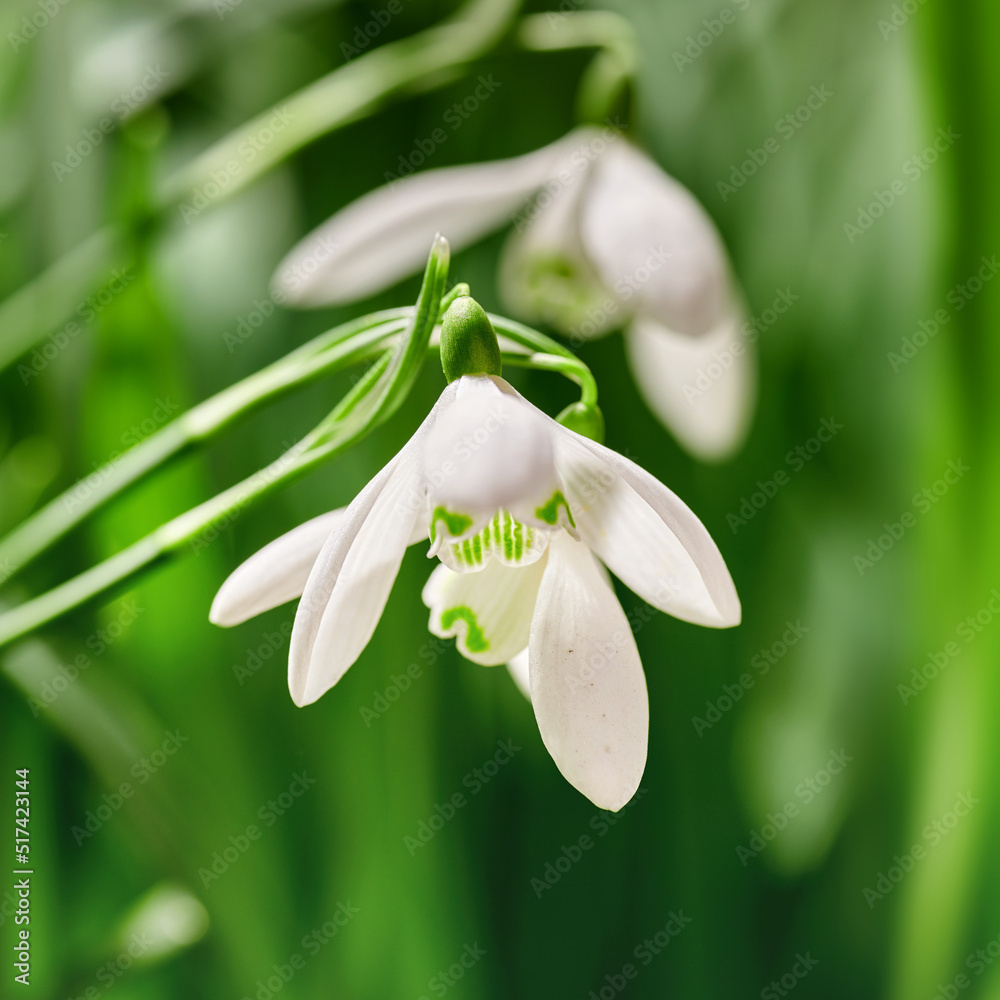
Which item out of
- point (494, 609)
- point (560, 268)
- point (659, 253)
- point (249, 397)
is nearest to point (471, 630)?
point (494, 609)

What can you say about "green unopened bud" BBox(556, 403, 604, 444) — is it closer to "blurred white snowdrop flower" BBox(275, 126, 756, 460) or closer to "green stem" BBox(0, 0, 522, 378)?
"blurred white snowdrop flower" BBox(275, 126, 756, 460)

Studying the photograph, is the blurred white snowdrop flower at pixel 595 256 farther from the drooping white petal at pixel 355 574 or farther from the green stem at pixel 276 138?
the drooping white petal at pixel 355 574

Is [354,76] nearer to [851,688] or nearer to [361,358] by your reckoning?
[361,358]

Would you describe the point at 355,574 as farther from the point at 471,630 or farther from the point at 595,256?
the point at 595,256

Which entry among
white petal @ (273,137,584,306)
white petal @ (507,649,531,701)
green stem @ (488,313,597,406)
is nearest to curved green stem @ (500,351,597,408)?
green stem @ (488,313,597,406)

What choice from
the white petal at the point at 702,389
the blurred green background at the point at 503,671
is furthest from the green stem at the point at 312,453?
the white petal at the point at 702,389

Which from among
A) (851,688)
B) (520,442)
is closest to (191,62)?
(520,442)
